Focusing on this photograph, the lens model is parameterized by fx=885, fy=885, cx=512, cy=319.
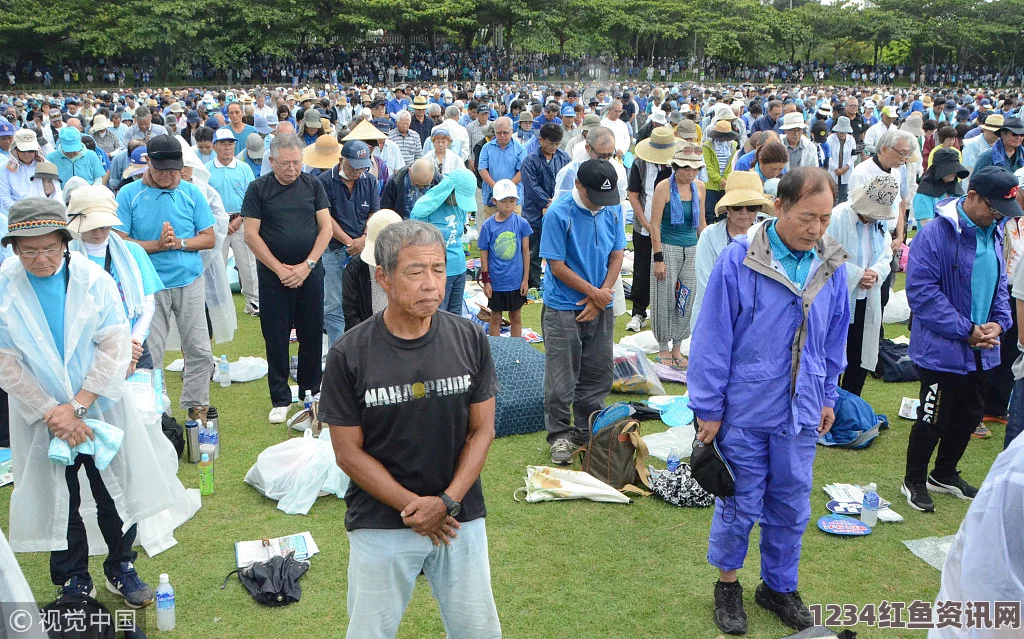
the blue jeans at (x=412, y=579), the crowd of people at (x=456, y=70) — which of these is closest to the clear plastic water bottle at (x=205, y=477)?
the blue jeans at (x=412, y=579)

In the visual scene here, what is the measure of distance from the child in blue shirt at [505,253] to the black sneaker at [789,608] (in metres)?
3.94

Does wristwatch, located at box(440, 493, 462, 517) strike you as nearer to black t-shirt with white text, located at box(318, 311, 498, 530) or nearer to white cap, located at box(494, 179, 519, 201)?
black t-shirt with white text, located at box(318, 311, 498, 530)

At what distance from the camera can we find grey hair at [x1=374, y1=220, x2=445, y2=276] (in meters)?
3.06

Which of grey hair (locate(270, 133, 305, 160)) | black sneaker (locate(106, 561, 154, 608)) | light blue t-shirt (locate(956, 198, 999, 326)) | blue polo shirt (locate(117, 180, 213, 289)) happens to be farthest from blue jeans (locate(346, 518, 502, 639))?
grey hair (locate(270, 133, 305, 160))

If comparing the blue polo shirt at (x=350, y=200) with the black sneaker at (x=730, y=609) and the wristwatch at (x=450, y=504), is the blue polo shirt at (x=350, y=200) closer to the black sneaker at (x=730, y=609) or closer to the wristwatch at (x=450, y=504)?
the black sneaker at (x=730, y=609)

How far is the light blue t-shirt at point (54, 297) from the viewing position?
13.4 ft

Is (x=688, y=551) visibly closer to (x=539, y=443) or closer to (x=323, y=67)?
(x=539, y=443)

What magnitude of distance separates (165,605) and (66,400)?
110cm

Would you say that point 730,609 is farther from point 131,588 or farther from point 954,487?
→ point 131,588

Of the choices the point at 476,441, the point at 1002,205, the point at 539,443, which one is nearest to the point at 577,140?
the point at 539,443

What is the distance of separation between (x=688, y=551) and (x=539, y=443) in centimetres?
174

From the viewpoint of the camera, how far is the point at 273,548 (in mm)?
5027

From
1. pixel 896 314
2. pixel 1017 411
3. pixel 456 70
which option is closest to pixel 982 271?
pixel 1017 411

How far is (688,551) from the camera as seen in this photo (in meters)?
5.09
